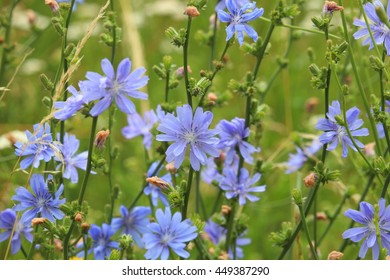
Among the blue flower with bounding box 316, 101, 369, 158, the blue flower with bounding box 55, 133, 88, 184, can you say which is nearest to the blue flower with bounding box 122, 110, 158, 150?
the blue flower with bounding box 55, 133, 88, 184

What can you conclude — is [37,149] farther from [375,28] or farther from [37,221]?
[375,28]

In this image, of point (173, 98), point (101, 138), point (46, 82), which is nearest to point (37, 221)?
point (101, 138)

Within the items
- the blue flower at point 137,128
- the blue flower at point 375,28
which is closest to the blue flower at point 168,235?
the blue flower at point 137,128

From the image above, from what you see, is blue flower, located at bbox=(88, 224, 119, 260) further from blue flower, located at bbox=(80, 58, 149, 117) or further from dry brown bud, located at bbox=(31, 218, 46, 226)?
blue flower, located at bbox=(80, 58, 149, 117)

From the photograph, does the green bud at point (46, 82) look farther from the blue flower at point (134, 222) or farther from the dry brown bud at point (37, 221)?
the blue flower at point (134, 222)

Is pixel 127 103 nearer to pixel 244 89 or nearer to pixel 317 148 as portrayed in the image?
pixel 244 89
